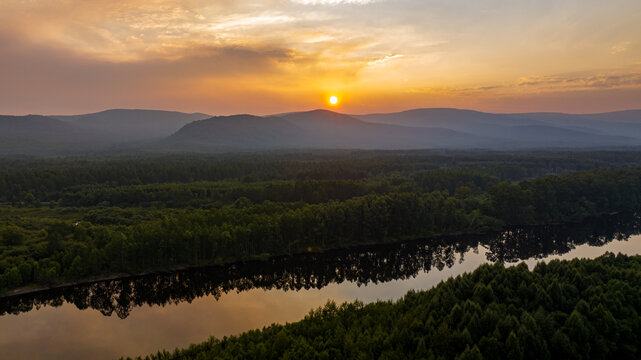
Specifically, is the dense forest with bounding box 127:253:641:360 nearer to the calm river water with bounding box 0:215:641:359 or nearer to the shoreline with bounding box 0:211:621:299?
the calm river water with bounding box 0:215:641:359

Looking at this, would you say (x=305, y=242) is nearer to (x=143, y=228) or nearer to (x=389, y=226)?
(x=389, y=226)

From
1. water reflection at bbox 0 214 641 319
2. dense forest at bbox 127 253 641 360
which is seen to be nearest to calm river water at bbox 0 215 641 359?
water reflection at bbox 0 214 641 319

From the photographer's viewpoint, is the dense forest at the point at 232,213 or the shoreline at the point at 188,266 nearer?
the shoreline at the point at 188,266

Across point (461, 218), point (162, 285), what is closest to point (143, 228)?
point (162, 285)

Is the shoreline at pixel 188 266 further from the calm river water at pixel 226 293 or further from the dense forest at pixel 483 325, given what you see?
the dense forest at pixel 483 325

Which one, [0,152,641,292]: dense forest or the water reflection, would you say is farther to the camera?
[0,152,641,292]: dense forest

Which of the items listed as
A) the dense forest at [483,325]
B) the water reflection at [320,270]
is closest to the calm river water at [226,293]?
the water reflection at [320,270]
